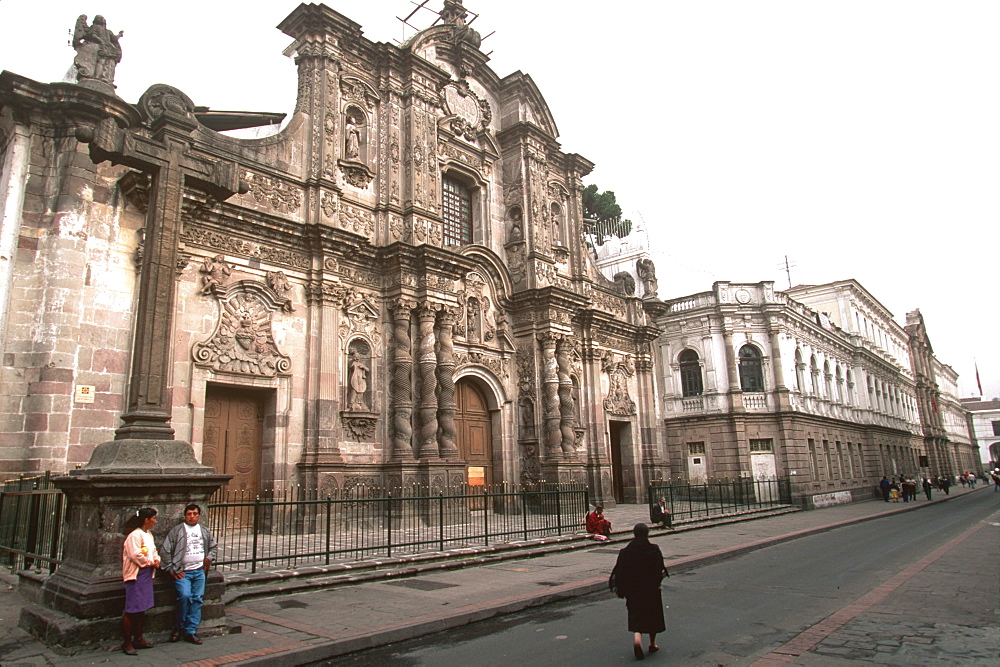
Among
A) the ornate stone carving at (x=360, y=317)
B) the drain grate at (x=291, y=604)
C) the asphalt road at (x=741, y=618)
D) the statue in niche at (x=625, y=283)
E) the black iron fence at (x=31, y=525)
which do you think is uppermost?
the statue in niche at (x=625, y=283)

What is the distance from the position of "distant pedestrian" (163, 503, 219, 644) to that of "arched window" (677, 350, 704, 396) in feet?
91.5

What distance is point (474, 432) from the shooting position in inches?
829

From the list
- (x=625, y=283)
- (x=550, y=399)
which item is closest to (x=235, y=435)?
(x=550, y=399)

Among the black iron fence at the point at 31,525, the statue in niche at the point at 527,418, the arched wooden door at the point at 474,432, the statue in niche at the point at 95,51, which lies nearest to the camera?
the black iron fence at the point at 31,525

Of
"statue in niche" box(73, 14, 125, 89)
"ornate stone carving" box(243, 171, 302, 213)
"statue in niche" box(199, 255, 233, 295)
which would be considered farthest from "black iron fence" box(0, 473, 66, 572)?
"ornate stone carving" box(243, 171, 302, 213)

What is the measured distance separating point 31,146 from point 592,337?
17858 mm

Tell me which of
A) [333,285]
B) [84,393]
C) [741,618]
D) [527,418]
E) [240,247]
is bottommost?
[741,618]

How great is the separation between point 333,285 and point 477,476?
755cm

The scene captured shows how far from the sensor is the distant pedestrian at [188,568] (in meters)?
6.38

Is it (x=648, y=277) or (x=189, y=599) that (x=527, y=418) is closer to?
(x=648, y=277)

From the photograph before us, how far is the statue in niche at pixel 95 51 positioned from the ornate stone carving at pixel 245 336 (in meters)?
4.75

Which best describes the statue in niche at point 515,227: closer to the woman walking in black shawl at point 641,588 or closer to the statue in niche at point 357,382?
the statue in niche at point 357,382

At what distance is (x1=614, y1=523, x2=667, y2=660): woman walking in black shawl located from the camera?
608 centimetres

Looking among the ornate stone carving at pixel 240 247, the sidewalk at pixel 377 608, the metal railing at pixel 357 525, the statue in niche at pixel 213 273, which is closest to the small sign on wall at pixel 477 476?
the metal railing at pixel 357 525
